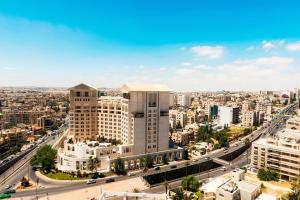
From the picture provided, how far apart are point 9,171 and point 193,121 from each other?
11234 centimetres

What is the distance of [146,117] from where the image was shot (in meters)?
86.6

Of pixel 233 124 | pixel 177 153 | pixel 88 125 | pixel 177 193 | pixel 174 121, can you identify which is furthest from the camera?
pixel 233 124

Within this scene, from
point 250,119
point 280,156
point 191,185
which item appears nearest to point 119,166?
point 191,185

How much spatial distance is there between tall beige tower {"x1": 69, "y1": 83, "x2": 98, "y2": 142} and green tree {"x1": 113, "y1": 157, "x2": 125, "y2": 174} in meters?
25.4

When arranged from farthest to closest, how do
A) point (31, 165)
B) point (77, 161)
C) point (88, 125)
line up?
point (88, 125), point (31, 165), point (77, 161)

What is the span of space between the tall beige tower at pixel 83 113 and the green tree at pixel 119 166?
25389 millimetres

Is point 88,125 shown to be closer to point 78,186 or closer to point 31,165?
point 31,165

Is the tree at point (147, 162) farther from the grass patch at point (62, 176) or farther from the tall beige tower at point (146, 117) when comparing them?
the grass patch at point (62, 176)

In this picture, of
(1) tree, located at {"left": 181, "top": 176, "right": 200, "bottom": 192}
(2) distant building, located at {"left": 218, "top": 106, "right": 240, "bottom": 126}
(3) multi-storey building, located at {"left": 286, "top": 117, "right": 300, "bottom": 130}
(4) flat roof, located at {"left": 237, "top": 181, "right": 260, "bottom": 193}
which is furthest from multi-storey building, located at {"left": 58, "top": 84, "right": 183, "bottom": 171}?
(2) distant building, located at {"left": 218, "top": 106, "right": 240, "bottom": 126}

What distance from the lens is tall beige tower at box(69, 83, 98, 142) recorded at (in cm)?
9694

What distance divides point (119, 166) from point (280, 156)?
156ft

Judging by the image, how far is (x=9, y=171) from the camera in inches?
3145

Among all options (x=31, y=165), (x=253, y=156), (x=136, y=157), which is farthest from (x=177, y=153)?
(x=31, y=165)

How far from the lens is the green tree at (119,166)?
7646 cm
